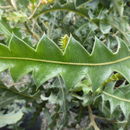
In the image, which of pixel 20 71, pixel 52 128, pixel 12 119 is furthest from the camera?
pixel 52 128

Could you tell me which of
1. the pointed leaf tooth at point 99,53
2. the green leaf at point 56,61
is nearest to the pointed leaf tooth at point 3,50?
the green leaf at point 56,61

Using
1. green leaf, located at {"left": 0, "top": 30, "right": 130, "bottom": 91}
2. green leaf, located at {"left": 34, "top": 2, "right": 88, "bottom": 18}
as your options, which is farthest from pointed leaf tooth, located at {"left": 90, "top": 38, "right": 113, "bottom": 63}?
green leaf, located at {"left": 34, "top": 2, "right": 88, "bottom": 18}

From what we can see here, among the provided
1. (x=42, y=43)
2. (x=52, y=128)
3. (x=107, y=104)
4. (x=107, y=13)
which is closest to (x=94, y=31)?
(x=107, y=13)

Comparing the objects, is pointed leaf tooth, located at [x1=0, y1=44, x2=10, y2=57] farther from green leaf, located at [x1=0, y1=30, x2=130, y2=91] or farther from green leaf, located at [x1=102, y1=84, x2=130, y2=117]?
green leaf, located at [x1=102, y1=84, x2=130, y2=117]

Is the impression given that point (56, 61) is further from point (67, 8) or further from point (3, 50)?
point (67, 8)

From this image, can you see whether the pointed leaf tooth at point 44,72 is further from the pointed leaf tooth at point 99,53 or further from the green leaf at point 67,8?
the green leaf at point 67,8

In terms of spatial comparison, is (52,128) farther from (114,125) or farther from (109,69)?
(109,69)
